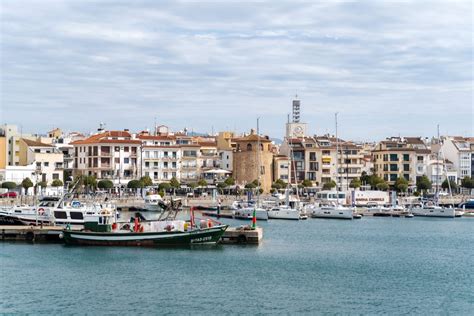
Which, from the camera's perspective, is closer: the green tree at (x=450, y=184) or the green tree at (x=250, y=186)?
the green tree at (x=250, y=186)

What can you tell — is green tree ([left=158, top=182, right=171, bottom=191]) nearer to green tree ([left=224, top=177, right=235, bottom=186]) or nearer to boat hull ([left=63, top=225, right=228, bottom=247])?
green tree ([left=224, top=177, right=235, bottom=186])

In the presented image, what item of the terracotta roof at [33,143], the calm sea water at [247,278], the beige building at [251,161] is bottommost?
the calm sea water at [247,278]

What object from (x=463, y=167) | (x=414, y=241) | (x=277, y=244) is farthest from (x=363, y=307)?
(x=463, y=167)

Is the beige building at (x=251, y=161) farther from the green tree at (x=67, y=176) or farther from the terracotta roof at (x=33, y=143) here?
the terracotta roof at (x=33, y=143)

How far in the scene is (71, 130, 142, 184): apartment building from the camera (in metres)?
95.6

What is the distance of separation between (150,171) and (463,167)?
42.5 m

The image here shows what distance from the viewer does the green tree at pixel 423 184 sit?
101 m

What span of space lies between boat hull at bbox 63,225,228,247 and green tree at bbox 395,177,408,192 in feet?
180

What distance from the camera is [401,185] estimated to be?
99.4 m

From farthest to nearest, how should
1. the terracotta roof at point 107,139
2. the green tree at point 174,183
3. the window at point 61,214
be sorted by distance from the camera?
the terracotta roof at point 107,139 → the green tree at point 174,183 → the window at point 61,214

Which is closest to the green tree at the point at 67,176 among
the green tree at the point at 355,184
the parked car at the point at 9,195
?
the parked car at the point at 9,195

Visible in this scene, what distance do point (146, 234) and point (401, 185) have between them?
57284mm

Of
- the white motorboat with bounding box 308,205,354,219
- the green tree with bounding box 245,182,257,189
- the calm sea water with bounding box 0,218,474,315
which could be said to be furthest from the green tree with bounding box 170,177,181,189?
the calm sea water with bounding box 0,218,474,315

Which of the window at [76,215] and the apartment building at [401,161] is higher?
the apartment building at [401,161]
